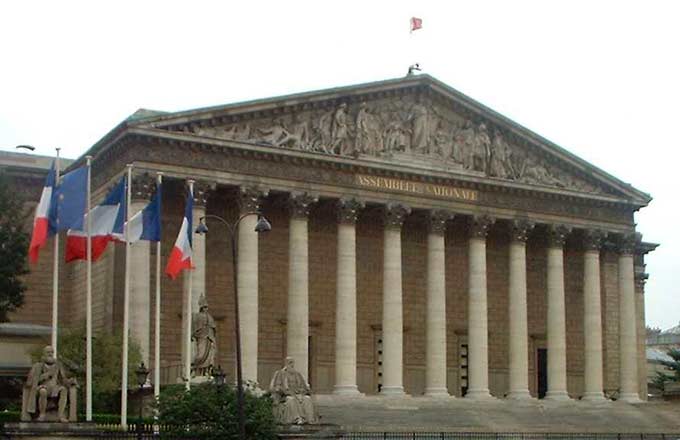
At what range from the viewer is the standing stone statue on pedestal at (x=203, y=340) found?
4125 cm

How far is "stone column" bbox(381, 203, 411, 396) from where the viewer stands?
171 feet

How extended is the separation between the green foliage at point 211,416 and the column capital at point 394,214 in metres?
22.8

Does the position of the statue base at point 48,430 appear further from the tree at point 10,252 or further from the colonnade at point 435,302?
the tree at point 10,252

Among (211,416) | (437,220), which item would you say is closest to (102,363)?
(211,416)

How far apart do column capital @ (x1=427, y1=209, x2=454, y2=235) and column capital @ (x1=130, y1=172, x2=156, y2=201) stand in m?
14.1

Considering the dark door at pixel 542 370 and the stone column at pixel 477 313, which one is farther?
the dark door at pixel 542 370

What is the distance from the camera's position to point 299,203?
5109cm

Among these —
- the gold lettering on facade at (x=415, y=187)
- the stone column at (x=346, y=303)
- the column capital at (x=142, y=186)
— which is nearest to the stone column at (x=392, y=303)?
the gold lettering on facade at (x=415, y=187)

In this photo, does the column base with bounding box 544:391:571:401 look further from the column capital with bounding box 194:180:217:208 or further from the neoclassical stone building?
the column capital with bounding box 194:180:217:208

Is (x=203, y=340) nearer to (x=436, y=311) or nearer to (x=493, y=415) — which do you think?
(x=436, y=311)

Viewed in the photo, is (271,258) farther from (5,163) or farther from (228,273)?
(5,163)

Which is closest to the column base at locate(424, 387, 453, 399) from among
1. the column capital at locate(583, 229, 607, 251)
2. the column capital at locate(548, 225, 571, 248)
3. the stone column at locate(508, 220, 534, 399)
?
the stone column at locate(508, 220, 534, 399)

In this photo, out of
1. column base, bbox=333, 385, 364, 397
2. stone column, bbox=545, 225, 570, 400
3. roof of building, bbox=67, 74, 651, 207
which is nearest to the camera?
roof of building, bbox=67, 74, 651, 207

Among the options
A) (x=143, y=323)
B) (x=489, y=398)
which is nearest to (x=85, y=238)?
(x=143, y=323)
